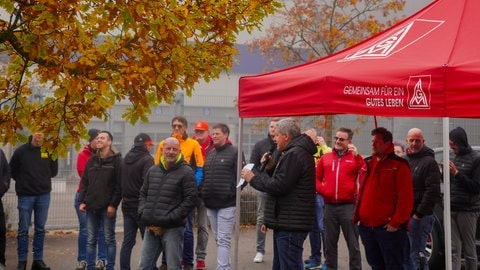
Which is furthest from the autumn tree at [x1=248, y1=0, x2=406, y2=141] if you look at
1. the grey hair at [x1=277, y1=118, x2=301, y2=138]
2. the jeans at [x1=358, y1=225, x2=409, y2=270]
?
the jeans at [x1=358, y1=225, x2=409, y2=270]

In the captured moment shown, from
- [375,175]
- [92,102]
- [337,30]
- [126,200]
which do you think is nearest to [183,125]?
[126,200]

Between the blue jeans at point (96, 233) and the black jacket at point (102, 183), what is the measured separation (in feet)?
0.43

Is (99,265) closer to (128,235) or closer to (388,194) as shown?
(128,235)

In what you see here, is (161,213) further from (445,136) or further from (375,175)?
(445,136)

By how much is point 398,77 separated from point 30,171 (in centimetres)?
541

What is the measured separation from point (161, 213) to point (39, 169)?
2.67 meters

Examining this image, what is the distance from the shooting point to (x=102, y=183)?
8133 mm

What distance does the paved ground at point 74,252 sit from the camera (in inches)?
370

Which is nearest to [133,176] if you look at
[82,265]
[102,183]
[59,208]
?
[102,183]

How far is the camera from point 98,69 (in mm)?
4938

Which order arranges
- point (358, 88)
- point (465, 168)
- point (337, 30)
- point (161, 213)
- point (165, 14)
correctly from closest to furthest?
point (165, 14), point (358, 88), point (161, 213), point (465, 168), point (337, 30)

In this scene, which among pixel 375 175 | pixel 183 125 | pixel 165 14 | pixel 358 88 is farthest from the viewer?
pixel 183 125

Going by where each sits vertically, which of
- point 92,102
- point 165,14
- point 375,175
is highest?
point 165,14

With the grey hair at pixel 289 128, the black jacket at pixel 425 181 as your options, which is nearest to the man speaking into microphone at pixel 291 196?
the grey hair at pixel 289 128
